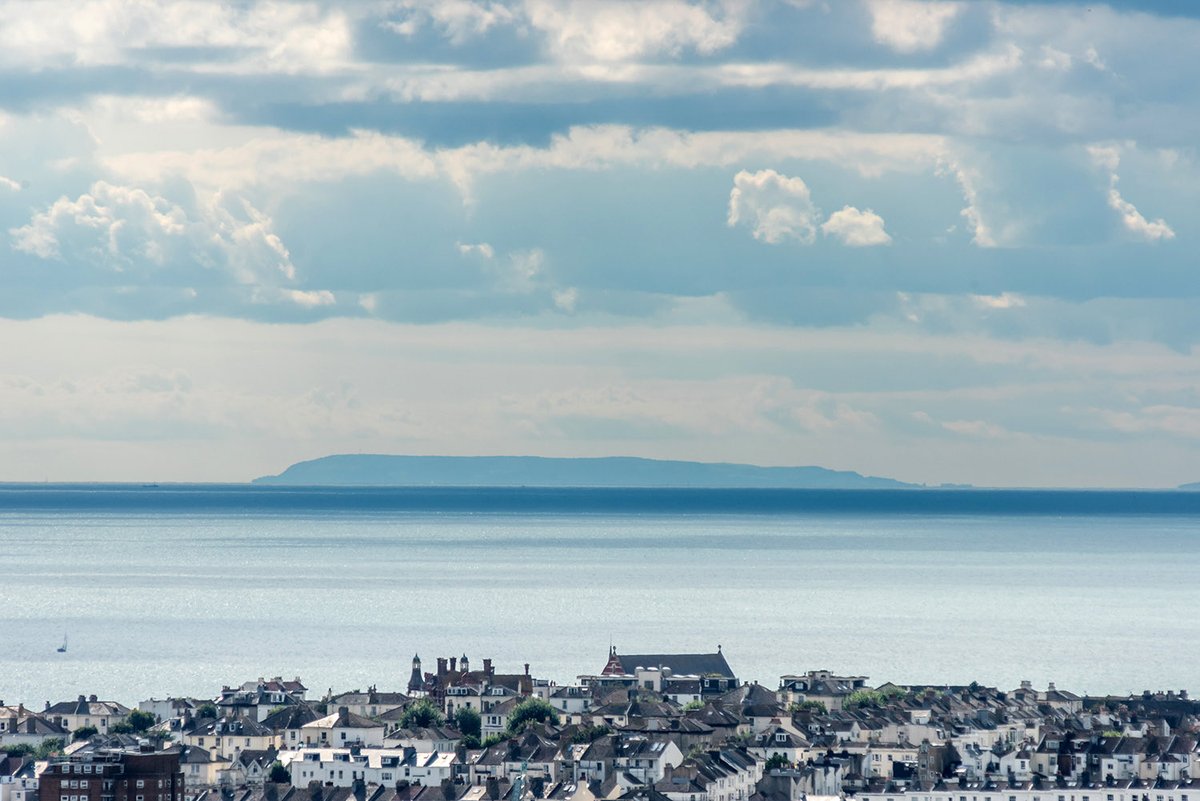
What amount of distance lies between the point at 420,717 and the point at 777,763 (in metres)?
21.4

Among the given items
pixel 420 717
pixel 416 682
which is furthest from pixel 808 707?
pixel 416 682

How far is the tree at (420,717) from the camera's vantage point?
111438mm

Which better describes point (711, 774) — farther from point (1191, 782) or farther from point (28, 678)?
point (28, 678)

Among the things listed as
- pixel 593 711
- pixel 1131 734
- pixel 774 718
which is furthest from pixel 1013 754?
pixel 593 711

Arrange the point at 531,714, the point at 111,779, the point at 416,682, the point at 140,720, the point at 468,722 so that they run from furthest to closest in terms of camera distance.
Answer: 1. the point at 416,682
2. the point at 531,714
3. the point at 468,722
4. the point at 140,720
5. the point at 111,779

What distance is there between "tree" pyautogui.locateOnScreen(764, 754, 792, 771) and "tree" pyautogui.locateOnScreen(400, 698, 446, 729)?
17503 millimetres

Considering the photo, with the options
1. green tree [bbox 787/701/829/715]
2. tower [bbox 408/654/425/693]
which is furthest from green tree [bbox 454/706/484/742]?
tower [bbox 408/654/425/693]

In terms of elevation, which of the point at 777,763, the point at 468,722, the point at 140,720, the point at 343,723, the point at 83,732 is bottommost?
the point at 83,732

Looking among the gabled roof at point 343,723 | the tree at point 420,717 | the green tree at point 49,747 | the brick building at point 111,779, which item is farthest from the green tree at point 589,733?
the brick building at point 111,779

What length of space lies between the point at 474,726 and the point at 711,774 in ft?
83.7

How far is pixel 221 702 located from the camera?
122m

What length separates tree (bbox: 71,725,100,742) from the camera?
4264 inches

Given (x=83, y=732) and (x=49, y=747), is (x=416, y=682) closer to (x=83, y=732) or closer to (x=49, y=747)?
(x=83, y=732)

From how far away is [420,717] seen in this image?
4464 inches
